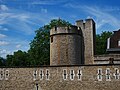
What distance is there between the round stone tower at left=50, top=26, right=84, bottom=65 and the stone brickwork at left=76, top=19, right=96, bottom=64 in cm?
299

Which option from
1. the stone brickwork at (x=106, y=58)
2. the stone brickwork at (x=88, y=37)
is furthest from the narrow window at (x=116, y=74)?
the stone brickwork at (x=88, y=37)

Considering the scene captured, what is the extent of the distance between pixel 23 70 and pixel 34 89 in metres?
2.74

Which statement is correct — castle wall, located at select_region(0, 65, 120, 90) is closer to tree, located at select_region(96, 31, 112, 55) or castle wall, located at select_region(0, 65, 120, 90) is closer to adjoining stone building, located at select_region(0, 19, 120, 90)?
adjoining stone building, located at select_region(0, 19, 120, 90)

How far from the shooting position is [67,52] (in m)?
41.5

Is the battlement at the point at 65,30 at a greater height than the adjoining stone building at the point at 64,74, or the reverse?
the battlement at the point at 65,30

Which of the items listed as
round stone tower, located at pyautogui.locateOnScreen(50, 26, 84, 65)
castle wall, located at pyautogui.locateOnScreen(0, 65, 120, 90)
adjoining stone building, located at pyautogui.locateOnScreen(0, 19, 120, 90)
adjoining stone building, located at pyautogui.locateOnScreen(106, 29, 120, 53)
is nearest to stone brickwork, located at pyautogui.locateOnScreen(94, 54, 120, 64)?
adjoining stone building, located at pyautogui.locateOnScreen(106, 29, 120, 53)

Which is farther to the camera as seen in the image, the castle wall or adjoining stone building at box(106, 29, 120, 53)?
adjoining stone building at box(106, 29, 120, 53)

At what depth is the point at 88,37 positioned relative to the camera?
46531 millimetres

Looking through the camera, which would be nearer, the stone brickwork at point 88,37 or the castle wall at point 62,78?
the castle wall at point 62,78

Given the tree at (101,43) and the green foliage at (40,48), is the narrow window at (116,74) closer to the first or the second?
the green foliage at (40,48)

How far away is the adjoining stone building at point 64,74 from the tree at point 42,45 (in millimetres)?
16795

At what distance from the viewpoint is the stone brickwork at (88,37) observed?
4566 centimetres

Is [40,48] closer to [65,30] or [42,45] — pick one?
[42,45]

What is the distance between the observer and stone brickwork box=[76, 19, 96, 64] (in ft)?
150
